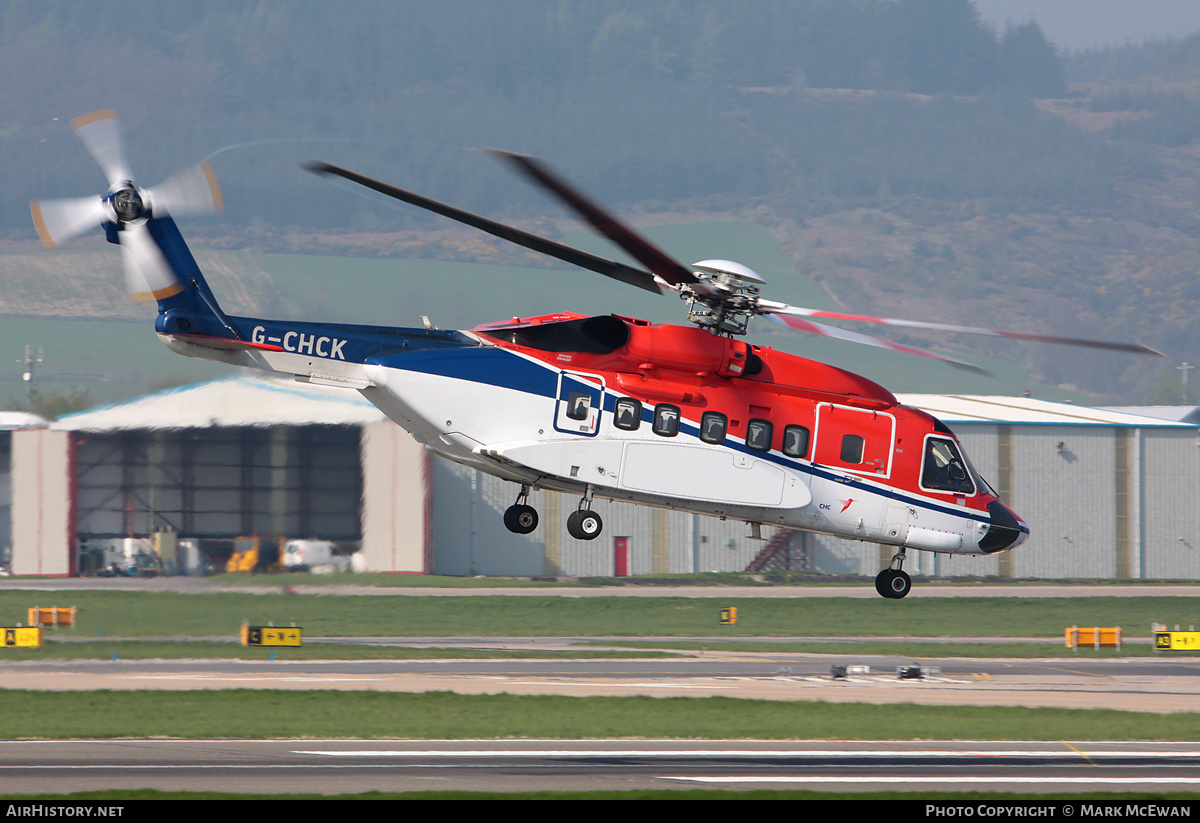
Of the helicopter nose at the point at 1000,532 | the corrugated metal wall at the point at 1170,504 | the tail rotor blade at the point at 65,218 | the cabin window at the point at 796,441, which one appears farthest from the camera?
the corrugated metal wall at the point at 1170,504

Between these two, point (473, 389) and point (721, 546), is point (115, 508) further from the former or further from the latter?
point (473, 389)

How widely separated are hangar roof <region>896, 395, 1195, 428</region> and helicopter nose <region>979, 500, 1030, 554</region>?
154 feet

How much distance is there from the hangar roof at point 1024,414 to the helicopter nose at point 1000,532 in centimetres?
4693

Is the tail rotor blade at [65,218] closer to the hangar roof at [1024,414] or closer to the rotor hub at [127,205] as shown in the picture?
the rotor hub at [127,205]

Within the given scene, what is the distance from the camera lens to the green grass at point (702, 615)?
181ft

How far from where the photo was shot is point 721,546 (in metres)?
73.9

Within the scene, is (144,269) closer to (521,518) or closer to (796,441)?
(521,518)

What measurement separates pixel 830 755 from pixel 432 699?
447 inches

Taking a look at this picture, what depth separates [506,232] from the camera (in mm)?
19781

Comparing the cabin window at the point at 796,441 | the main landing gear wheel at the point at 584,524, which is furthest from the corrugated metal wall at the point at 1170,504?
the main landing gear wheel at the point at 584,524

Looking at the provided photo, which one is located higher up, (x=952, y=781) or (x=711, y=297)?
(x=711, y=297)

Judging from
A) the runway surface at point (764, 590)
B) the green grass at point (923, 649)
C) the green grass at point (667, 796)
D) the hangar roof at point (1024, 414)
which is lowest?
the green grass at point (923, 649)

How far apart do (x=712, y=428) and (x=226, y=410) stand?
1391 inches

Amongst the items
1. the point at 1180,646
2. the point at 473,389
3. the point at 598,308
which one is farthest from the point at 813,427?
the point at 598,308
